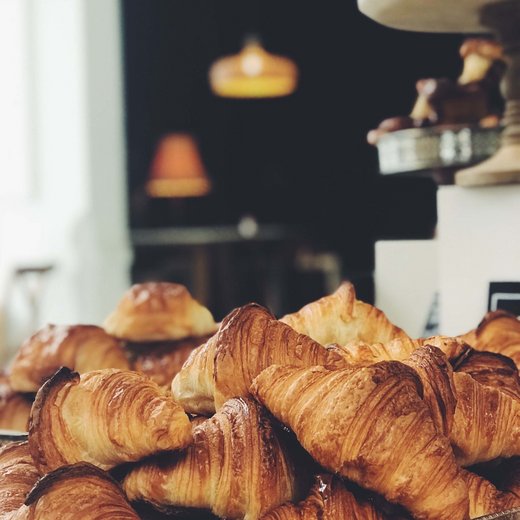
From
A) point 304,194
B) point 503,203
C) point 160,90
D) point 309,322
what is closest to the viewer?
point 309,322

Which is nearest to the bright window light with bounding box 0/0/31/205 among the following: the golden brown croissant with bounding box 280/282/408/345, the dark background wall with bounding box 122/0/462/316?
the dark background wall with bounding box 122/0/462/316

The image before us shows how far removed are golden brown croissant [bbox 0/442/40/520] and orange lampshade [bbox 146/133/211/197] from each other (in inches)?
260

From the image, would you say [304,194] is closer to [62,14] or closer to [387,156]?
[62,14]

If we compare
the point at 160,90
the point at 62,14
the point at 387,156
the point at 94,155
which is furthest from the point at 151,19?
the point at 387,156

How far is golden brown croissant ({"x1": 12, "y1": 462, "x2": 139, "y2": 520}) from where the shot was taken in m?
0.44

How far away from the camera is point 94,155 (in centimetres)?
566

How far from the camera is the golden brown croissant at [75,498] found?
17.5 inches

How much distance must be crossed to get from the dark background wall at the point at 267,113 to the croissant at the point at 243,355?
5524 millimetres

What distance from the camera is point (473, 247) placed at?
108 centimetres

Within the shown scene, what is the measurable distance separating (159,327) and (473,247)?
463 mm

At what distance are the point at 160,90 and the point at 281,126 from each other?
122 centimetres

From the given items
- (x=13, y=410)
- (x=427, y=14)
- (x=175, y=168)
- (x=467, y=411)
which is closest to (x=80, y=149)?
(x=175, y=168)

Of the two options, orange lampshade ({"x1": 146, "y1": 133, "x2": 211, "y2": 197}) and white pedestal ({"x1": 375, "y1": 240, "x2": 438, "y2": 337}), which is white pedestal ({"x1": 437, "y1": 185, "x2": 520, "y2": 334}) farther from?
orange lampshade ({"x1": 146, "y1": 133, "x2": 211, "y2": 197})

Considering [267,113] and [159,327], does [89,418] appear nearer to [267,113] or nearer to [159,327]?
[159,327]
